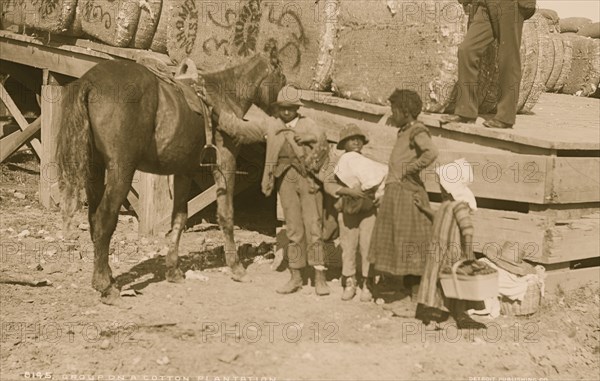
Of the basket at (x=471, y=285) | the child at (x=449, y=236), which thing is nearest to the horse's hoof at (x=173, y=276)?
the child at (x=449, y=236)

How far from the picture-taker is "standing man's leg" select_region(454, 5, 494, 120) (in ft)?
23.8

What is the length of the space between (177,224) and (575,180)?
152 inches

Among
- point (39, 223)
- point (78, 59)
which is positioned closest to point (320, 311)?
point (39, 223)

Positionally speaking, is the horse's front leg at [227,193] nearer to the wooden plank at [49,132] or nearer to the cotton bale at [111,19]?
the cotton bale at [111,19]

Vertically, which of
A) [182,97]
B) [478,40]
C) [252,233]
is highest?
[478,40]

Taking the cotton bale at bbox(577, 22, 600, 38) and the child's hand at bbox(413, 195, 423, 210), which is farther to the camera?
the cotton bale at bbox(577, 22, 600, 38)

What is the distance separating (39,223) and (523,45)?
6.66 metres

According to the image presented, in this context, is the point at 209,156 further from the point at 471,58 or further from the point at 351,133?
the point at 471,58

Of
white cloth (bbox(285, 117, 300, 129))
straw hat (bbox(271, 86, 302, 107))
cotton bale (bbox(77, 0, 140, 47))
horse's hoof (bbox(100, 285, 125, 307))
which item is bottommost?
horse's hoof (bbox(100, 285, 125, 307))

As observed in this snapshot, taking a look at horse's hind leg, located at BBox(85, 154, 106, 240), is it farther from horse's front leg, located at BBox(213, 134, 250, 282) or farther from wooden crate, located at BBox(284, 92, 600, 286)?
wooden crate, located at BBox(284, 92, 600, 286)

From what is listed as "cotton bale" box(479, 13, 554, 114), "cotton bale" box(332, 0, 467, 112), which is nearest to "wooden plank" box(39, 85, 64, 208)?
"cotton bale" box(332, 0, 467, 112)

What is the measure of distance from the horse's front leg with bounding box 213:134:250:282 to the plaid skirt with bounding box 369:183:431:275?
1737mm

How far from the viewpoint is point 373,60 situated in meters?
8.05

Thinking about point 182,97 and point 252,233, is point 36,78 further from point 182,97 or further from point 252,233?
point 182,97
